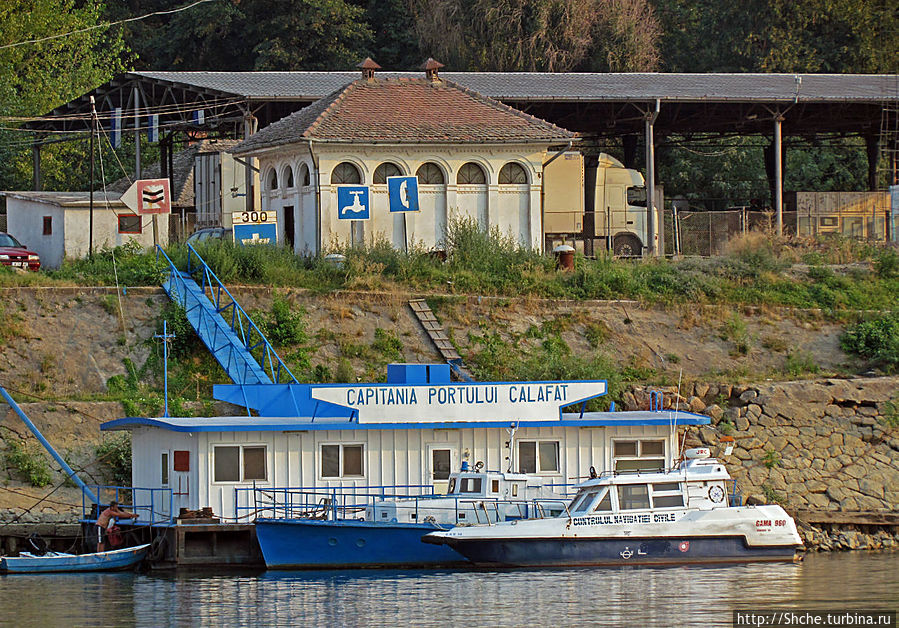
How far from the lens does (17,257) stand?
4794 centimetres

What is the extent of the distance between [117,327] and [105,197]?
31.7ft

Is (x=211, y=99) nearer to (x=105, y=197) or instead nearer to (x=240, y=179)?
(x=240, y=179)

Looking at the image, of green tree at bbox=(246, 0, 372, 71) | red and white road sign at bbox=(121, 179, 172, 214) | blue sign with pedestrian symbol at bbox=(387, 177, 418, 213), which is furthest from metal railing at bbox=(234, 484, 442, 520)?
green tree at bbox=(246, 0, 372, 71)

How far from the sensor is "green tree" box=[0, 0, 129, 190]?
6969 centimetres

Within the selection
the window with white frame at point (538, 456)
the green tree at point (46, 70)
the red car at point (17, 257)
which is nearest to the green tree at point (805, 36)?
the green tree at point (46, 70)

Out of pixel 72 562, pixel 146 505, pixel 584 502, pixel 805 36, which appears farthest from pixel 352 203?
pixel 805 36

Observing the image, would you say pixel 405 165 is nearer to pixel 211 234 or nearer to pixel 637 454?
pixel 211 234

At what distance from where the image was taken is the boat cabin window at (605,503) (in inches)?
1219

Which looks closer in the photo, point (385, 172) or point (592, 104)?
point (385, 172)

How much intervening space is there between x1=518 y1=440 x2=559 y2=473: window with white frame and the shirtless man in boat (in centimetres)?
840

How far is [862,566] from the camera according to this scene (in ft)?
103

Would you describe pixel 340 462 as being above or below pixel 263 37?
below

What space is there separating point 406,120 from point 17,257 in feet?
41.7

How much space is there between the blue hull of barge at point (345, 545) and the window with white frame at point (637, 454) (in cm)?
500
